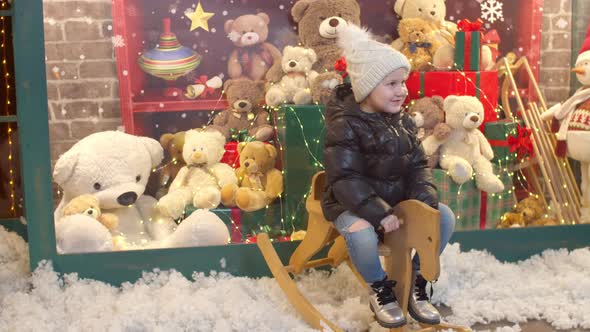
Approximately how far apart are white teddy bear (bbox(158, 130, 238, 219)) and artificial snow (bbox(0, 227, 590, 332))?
0.23 metres

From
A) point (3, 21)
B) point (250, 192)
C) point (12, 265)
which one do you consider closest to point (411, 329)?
point (250, 192)

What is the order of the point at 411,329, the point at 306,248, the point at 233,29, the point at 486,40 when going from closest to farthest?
1. the point at 411,329
2. the point at 306,248
3. the point at 233,29
4. the point at 486,40

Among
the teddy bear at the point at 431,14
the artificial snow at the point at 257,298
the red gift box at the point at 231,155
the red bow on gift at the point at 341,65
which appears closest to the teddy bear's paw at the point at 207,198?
the red gift box at the point at 231,155

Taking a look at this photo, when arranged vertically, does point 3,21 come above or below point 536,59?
above

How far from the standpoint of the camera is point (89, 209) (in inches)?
97.7

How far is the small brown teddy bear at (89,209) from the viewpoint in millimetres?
2473

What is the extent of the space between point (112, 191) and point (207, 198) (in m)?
0.33

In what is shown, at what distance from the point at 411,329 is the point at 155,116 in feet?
3.62

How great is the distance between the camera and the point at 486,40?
2.76m

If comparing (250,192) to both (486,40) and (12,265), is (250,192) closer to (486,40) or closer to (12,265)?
(12,265)

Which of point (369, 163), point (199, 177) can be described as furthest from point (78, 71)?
point (369, 163)

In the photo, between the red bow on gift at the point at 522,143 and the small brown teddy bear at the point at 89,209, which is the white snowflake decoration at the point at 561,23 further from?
the small brown teddy bear at the point at 89,209

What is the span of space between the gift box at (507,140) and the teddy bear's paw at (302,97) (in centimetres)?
68

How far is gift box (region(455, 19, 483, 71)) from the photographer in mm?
2725
